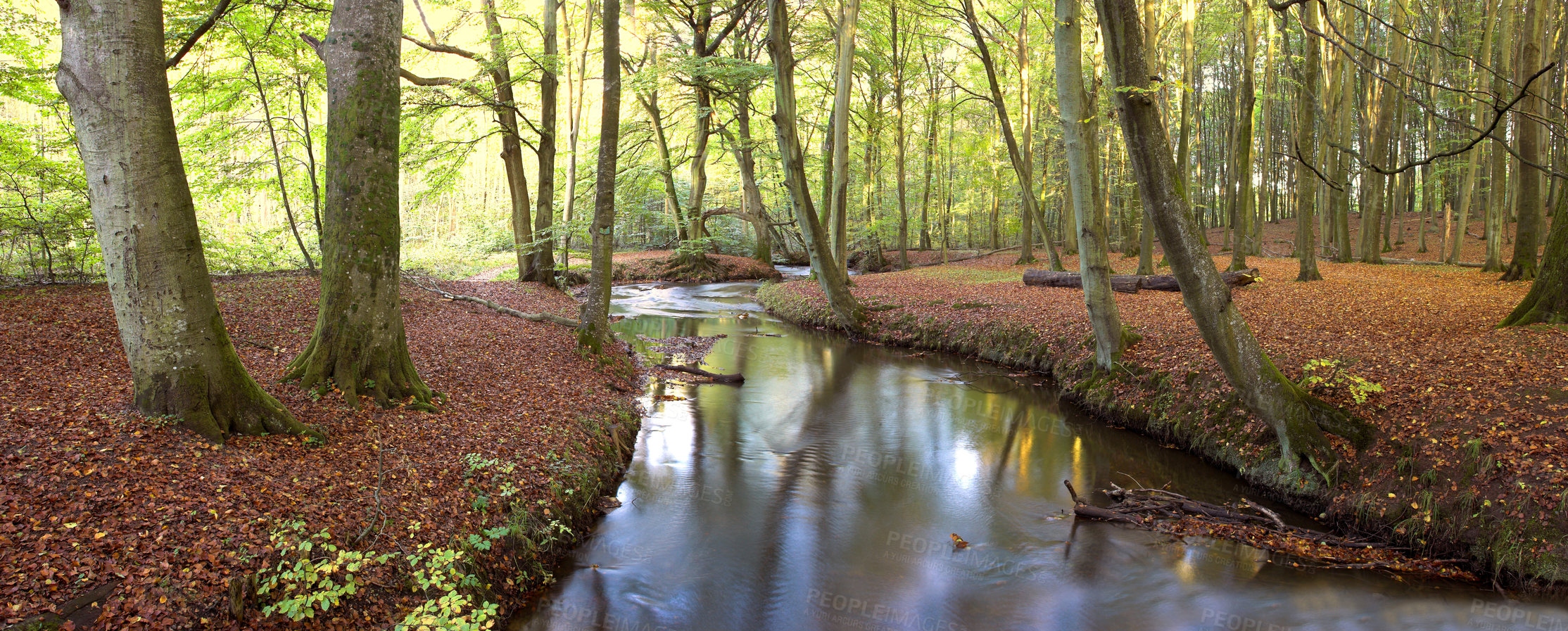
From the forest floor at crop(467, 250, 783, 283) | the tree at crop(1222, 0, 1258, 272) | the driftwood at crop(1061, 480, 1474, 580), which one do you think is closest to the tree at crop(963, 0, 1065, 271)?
the tree at crop(1222, 0, 1258, 272)

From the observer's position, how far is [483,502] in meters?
5.06

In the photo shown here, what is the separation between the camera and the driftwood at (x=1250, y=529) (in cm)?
532

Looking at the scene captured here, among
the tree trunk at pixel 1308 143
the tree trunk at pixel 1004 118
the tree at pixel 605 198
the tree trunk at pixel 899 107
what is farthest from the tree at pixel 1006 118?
the tree at pixel 605 198

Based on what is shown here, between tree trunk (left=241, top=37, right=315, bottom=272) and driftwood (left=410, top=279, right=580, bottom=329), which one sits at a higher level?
tree trunk (left=241, top=37, right=315, bottom=272)

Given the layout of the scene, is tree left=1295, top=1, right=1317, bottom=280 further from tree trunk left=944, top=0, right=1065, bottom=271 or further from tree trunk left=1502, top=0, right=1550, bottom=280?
tree trunk left=944, top=0, right=1065, bottom=271

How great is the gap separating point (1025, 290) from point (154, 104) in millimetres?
15868

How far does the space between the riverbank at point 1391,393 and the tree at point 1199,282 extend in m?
0.28

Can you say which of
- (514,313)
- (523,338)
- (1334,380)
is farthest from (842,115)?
(1334,380)

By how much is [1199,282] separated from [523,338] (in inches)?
352

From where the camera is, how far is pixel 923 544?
20.0 feet

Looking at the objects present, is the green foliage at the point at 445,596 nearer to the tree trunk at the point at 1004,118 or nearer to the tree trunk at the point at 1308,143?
the tree trunk at the point at 1308,143

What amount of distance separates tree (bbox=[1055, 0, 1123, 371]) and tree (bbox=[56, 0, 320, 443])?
29.9ft

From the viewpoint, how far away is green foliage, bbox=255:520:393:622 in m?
3.57

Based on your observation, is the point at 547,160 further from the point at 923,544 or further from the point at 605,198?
the point at 923,544
